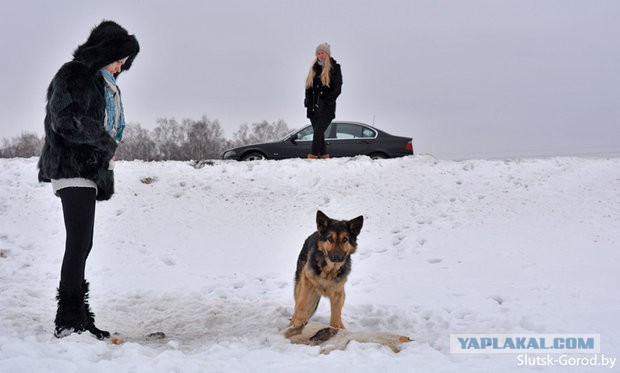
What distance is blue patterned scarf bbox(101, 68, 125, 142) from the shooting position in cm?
446

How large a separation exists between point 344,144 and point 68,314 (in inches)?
432

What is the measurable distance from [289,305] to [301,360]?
7.78 feet

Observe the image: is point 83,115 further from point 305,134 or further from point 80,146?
point 305,134

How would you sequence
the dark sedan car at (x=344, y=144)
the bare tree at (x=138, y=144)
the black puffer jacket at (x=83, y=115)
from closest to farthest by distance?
the black puffer jacket at (x=83, y=115)
the dark sedan car at (x=344, y=144)
the bare tree at (x=138, y=144)

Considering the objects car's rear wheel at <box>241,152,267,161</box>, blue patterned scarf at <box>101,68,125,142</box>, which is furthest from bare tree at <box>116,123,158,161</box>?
blue patterned scarf at <box>101,68,125,142</box>

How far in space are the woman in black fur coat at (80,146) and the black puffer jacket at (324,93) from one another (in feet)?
27.4

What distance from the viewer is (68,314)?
4.29m

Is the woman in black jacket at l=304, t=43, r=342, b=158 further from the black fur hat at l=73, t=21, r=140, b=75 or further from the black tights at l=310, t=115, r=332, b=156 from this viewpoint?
the black fur hat at l=73, t=21, r=140, b=75

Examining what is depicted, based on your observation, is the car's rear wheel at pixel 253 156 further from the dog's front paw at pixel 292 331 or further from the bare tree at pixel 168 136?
the bare tree at pixel 168 136

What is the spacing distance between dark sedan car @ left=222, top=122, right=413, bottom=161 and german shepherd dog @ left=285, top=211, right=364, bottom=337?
926 cm

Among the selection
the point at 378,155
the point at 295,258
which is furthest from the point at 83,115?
the point at 378,155

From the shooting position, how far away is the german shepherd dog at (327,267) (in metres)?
4.93

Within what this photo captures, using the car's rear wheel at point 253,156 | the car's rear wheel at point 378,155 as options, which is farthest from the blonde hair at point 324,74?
the car's rear wheel at point 378,155

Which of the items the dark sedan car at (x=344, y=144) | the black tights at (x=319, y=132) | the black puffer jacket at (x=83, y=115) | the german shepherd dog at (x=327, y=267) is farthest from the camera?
the dark sedan car at (x=344, y=144)
